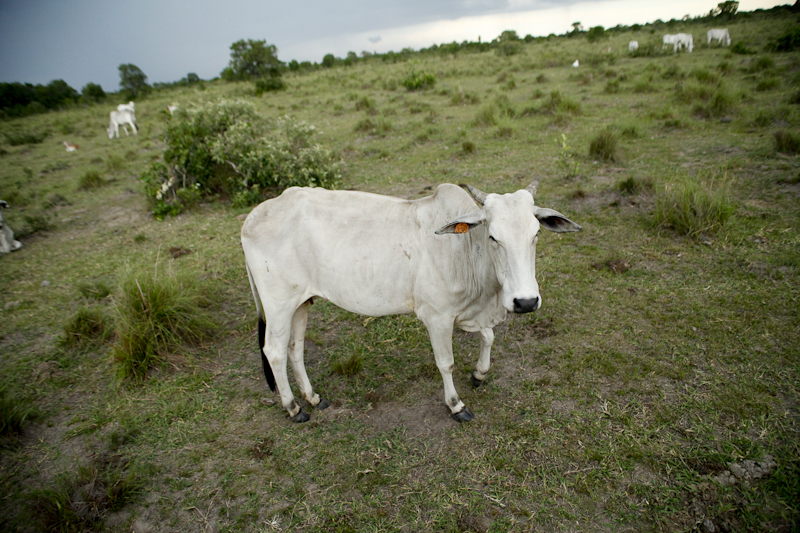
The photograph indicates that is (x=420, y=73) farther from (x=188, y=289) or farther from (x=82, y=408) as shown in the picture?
(x=82, y=408)

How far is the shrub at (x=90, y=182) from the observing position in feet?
32.4

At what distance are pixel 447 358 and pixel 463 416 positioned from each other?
0.53 meters

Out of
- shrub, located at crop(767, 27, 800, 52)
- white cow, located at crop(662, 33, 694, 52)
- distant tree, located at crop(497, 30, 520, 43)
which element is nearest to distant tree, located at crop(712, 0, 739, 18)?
distant tree, located at crop(497, 30, 520, 43)

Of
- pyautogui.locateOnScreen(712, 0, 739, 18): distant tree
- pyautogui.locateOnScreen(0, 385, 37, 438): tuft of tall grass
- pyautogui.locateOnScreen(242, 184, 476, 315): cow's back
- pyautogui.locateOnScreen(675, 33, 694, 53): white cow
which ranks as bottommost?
pyautogui.locateOnScreen(0, 385, 37, 438): tuft of tall grass

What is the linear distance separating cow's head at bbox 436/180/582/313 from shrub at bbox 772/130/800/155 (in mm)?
6925

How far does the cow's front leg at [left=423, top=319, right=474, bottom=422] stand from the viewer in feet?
10.5

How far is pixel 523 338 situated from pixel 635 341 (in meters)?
1.04

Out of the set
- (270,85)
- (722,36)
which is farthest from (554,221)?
(722,36)

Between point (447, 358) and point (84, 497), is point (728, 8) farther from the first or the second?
point (84, 497)

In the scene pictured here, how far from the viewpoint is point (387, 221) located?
10.4 ft

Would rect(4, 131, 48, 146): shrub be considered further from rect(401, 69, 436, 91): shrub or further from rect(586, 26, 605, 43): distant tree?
rect(586, 26, 605, 43): distant tree

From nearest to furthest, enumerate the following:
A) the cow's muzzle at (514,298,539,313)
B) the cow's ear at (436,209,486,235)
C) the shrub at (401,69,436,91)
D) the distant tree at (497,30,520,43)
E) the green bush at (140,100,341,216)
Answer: the cow's muzzle at (514,298,539,313) → the cow's ear at (436,209,486,235) → the green bush at (140,100,341,216) → the shrub at (401,69,436,91) → the distant tree at (497,30,520,43)

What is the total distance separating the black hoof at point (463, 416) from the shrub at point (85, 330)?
12.8 ft

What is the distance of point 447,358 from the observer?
131 inches
